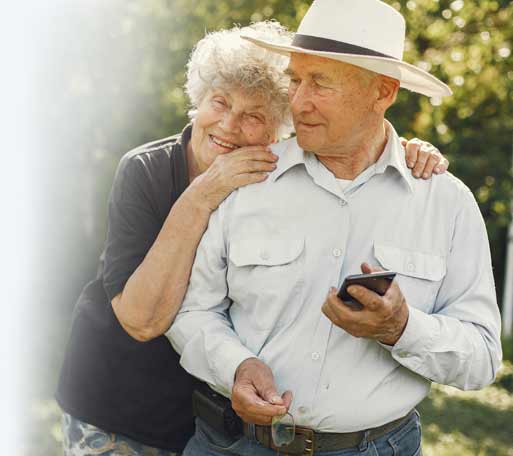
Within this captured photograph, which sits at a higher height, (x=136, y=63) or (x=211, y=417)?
(x=211, y=417)

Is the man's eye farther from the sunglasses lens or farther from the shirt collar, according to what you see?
the sunglasses lens

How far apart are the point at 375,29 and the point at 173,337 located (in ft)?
3.64

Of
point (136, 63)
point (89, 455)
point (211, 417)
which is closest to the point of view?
point (211, 417)

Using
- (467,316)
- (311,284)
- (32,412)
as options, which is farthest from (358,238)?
(32,412)

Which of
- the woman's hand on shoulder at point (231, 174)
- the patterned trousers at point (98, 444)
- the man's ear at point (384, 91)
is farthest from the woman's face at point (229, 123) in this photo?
the patterned trousers at point (98, 444)

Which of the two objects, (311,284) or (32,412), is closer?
(311,284)

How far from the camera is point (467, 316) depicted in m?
2.50

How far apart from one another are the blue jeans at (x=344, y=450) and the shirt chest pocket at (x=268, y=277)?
373 mm

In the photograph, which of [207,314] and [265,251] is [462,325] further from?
[207,314]

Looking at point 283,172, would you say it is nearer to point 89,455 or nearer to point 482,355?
point 482,355

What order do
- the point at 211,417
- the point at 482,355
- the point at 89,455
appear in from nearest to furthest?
1. the point at 482,355
2. the point at 211,417
3. the point at 89,455

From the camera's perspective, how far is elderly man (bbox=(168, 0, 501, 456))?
246cm

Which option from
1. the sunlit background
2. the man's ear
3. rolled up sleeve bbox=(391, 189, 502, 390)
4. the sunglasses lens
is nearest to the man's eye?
the man's ear

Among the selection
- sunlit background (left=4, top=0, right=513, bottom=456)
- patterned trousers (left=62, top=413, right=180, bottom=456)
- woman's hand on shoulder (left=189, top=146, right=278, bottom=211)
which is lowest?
sunlit background (left=4, top=0, right=513, bottom=456)
